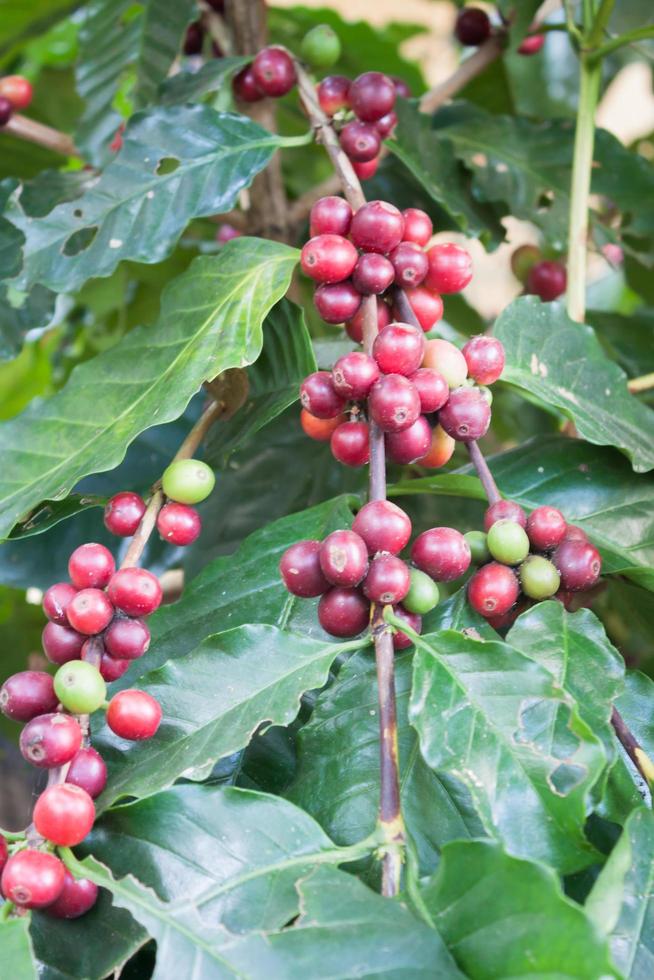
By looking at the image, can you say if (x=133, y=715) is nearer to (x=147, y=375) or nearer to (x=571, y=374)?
(x=147, y=375)

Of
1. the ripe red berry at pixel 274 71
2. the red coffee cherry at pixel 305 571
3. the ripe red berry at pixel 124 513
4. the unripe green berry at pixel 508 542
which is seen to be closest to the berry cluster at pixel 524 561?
the unripe green berry at pixel 508 542

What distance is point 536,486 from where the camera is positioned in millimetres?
746

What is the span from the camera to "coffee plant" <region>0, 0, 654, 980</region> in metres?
0.46

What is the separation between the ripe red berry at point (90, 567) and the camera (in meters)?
0.58

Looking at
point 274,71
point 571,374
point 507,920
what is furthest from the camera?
point 274,71

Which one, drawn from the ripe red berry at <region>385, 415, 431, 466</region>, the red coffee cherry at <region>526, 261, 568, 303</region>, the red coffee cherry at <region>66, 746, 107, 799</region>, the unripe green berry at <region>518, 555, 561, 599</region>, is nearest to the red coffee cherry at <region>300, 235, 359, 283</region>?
the ripe red berry at <region>385, 415, 431, 466</region>

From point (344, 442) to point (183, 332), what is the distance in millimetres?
176

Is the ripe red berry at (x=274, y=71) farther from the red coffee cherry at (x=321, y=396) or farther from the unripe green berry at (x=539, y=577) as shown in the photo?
the unripe green berry at (x=539, y=577)

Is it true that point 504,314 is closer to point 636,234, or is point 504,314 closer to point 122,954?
point 636,234

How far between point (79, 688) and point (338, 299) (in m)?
0.29

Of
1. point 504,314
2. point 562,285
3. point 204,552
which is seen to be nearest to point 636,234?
point 562,285

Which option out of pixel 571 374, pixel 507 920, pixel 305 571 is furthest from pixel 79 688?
pixel 571 374

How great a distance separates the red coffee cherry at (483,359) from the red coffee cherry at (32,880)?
1.22 feet

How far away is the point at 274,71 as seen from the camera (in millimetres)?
870
